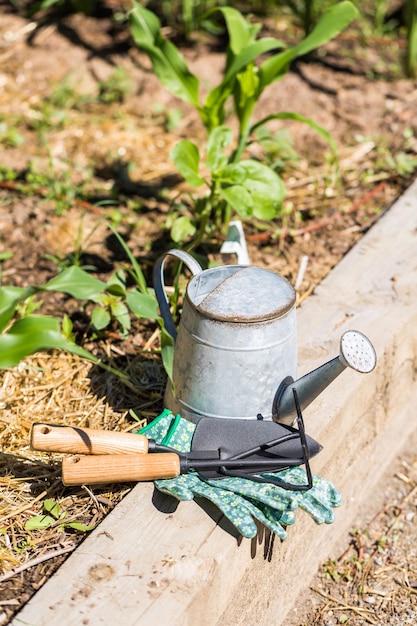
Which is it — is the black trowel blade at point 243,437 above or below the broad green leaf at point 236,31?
below

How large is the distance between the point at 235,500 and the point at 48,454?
1.43 feet

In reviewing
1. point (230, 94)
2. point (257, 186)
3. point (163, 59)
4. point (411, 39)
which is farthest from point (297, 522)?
point (411, 39)

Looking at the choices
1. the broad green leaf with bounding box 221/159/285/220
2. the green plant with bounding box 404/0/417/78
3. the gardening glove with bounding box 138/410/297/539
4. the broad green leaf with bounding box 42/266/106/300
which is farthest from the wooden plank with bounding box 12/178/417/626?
the green plant with bounding box 404/0/417/78

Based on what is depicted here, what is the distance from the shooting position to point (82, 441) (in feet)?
4.60

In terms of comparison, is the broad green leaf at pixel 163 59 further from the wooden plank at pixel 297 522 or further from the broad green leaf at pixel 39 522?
the broad green leaf at pixel 39 522

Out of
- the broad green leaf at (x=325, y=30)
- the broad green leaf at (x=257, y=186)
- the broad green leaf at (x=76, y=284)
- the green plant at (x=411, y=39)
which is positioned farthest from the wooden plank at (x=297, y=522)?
the green plant at (x=411, y=39)

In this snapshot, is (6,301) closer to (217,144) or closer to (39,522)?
(39,522)

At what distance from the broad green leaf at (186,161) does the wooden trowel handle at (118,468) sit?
74 centimetres

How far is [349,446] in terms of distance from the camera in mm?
1839

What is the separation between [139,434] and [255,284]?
359 mm

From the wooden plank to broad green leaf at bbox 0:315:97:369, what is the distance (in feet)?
1.10

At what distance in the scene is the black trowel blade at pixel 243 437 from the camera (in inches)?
57.1

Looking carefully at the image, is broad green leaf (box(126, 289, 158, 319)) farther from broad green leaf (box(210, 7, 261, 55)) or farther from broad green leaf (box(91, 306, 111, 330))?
broad green leaf (box(210, 7, 261, 55))

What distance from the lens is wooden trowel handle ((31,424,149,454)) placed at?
138cm
